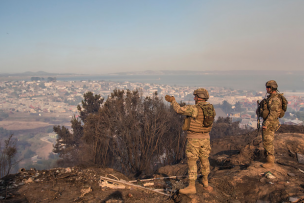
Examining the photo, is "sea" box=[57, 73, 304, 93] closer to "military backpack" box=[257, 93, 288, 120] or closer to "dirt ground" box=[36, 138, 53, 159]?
"dirt ground" box=[36, 138, 53, 159]

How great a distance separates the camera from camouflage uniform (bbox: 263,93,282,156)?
5.29 meters

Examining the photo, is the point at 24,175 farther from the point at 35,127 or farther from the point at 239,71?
the point at 239,71

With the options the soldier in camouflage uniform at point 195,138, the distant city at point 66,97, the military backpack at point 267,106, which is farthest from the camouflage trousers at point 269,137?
the distant city at point 66,97

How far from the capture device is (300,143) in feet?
26.8

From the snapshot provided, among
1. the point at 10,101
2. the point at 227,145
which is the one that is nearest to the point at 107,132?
the point at 227,145

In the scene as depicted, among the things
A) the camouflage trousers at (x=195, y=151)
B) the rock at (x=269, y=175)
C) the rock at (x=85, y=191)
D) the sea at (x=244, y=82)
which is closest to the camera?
the camouflage trousers at (x=195, y=151)

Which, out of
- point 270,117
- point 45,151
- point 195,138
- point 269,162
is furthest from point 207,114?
point 45,151

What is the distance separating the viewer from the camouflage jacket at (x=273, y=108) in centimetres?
528

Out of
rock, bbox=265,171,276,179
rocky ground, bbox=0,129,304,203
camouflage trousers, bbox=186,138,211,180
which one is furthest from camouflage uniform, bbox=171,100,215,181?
rock, bbox=265,171,276,179

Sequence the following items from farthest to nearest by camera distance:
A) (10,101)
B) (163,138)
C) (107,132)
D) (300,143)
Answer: (10,101) < (163,138) < (107,132) < (300,143)

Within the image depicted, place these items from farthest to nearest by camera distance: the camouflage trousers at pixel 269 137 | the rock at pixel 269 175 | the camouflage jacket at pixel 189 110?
the camouflage trousers at pixel 269 137, the rock at pixel 269 175, the camouflage jacket at pixel 189 110

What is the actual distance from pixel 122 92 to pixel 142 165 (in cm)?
719

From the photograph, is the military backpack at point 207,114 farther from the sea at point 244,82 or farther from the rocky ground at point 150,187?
the sea at point 244,82

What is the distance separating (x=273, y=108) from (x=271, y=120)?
35 centimetres
